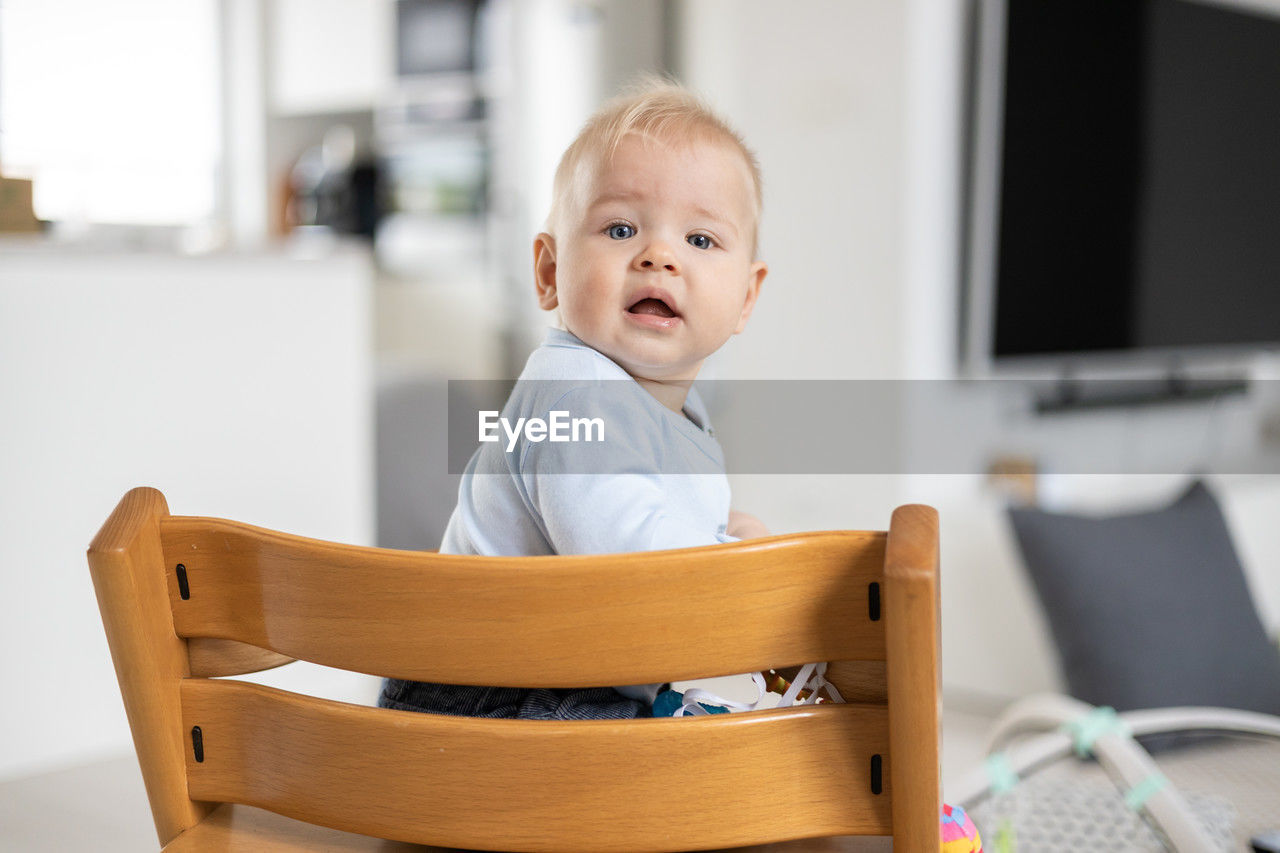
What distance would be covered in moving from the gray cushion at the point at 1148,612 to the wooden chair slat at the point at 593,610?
1.70 m

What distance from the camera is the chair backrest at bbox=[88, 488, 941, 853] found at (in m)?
0.49

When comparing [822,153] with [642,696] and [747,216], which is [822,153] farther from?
[642,696]

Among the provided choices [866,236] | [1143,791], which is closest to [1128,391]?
[866,236]

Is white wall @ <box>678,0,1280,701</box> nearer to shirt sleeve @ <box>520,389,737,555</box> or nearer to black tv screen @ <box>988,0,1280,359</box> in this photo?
black tv screen @ <box>988,0,1280,359</box>

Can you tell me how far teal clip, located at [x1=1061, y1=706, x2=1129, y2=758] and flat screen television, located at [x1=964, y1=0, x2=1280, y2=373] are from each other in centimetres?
157

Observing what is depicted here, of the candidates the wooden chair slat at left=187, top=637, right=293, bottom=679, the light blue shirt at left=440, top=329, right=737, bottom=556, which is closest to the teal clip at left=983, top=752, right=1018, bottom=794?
the light blue shirt at left=440, top=329, right=737, bottom=556

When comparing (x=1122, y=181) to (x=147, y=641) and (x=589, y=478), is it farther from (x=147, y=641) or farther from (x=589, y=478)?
(x=147, y=641)

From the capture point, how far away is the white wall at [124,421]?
5.47 feet

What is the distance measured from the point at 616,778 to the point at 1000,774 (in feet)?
3.42

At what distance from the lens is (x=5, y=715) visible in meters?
1.66

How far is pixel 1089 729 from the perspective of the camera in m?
1.42

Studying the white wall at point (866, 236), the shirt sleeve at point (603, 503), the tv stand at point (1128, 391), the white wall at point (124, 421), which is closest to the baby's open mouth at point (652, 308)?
the shirt sleeve at point (603, 503)

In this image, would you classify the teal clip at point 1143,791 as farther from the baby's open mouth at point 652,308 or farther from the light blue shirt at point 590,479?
the baby's open mouth at point 652,308

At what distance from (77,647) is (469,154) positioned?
3542 millimetres
